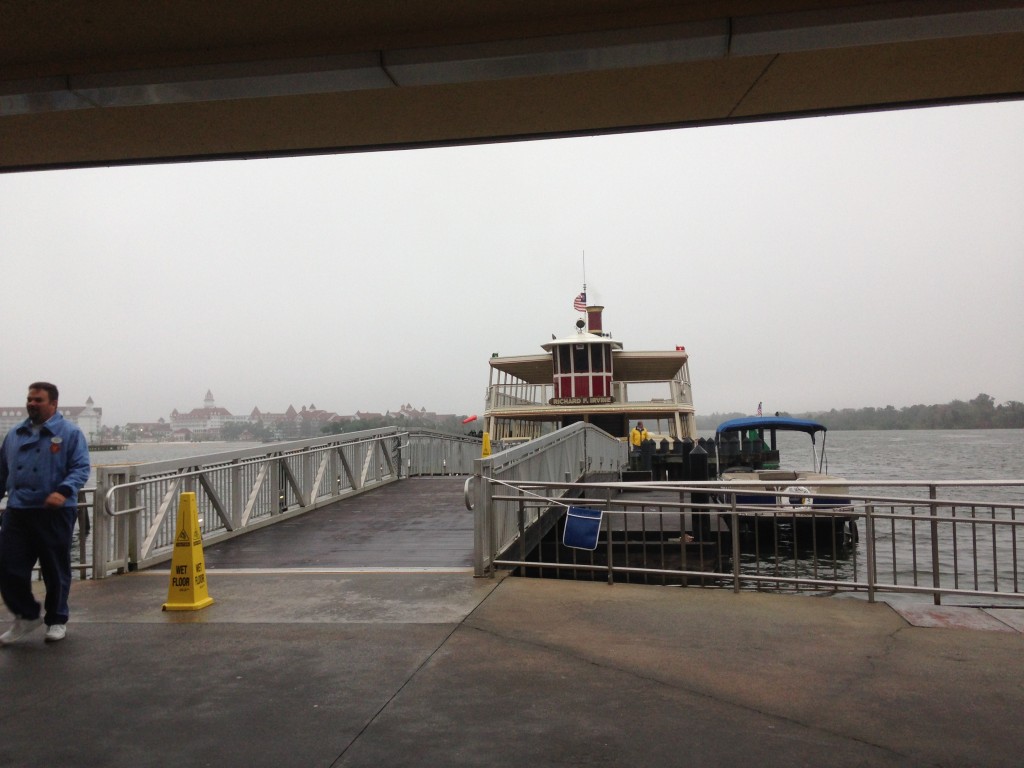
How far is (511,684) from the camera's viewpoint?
502cm

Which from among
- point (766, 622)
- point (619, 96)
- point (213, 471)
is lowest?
point (766, 622)

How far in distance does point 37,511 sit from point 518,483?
435 centimetres

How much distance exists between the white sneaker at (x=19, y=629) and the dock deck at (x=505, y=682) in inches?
3.7

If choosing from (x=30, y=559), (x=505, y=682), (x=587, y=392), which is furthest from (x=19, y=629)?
(x=587, y=392)

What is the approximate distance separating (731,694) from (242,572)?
578 cm

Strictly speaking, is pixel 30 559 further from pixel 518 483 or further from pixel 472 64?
pixel 472 64

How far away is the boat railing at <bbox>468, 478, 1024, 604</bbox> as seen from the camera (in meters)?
7.73

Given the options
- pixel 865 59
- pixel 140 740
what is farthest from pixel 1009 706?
pixel 140 740

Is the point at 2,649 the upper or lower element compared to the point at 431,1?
lower

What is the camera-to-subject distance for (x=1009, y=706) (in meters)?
4.67

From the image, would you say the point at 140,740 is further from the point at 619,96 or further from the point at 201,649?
the point at 619,96

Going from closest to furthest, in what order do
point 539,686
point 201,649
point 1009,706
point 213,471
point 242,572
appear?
point 1009,706
point 539,686
point 201,649
point 242,572
point 213,471

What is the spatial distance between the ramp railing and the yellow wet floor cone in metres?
2.56

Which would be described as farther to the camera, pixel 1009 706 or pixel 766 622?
pixel 766 622
